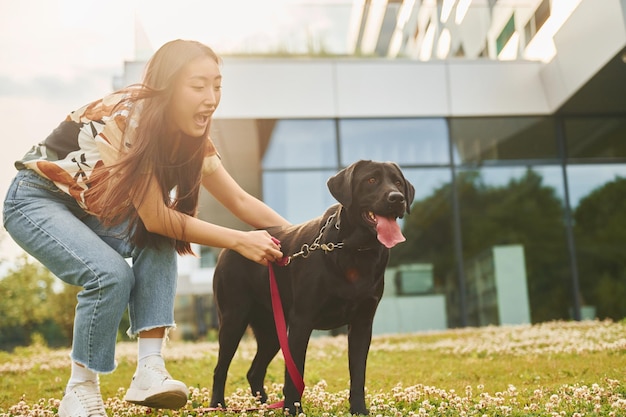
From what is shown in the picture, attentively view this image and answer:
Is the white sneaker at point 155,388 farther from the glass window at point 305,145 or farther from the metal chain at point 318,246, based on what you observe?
the glass window at point 305,145

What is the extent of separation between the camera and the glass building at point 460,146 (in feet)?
47.2

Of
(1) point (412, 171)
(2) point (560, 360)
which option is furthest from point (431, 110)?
(2) point (560, 360)

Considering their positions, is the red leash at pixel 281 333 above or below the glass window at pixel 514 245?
below

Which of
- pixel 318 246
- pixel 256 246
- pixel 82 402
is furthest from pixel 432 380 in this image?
pixel 82 402

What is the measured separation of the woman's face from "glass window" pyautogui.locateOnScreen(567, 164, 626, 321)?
12837mm

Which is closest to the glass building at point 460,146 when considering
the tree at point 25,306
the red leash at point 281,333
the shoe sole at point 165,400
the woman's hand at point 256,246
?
the red leash at point 281,333

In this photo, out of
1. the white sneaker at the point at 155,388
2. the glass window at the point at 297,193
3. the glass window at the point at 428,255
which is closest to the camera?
the white sneaker at the point at 155,388

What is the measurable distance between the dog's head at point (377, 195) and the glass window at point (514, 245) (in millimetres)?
10692

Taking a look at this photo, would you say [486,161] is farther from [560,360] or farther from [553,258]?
[560,360]

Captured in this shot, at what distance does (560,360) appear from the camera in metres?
6.71

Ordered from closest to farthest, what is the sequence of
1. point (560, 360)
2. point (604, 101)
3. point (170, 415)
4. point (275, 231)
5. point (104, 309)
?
point (104, 309), point (170, 415), point (275, 231), point (560, 360), point (604, 101)

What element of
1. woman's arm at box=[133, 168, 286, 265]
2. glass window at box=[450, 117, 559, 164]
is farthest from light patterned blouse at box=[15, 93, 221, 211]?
glass window at box=[450, 117, 559, 164]

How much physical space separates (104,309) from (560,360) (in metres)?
4.83

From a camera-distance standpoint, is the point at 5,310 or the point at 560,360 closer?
the point at 560,360
